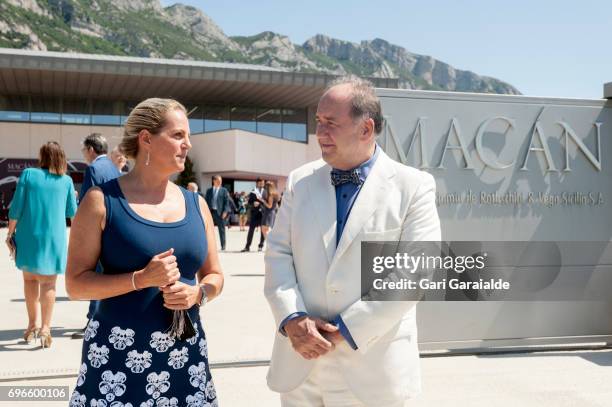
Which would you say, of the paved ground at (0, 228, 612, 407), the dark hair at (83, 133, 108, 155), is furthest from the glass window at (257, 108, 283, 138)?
the dark hair at (83, 133, 108, 155)

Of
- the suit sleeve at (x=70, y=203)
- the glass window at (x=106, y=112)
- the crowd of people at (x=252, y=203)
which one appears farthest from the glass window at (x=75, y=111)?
the suit sleeve at (x=70, y=203)

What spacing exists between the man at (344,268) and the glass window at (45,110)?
3517 cm

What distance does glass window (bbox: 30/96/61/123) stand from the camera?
34594 millimetres

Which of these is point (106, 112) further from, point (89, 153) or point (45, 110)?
point (89, 153)

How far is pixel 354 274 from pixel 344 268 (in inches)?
1.8

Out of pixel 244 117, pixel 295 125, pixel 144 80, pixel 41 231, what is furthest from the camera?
pixel 295 125

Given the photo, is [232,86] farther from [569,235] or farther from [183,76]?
[569,235]

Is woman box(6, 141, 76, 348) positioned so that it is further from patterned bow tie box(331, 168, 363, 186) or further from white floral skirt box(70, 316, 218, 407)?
patterned bow tie box(331, 168, 363, 186)

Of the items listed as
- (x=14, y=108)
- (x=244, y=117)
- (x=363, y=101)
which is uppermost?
(x=363, y=101)

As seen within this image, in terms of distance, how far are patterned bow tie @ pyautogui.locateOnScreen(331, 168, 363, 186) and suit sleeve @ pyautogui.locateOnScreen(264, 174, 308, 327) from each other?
0.69 ft

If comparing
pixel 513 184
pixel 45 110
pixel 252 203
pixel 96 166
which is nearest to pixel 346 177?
pixel 513 184

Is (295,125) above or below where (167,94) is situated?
below

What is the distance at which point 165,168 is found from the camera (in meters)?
2.58

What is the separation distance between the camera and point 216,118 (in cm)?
3675
